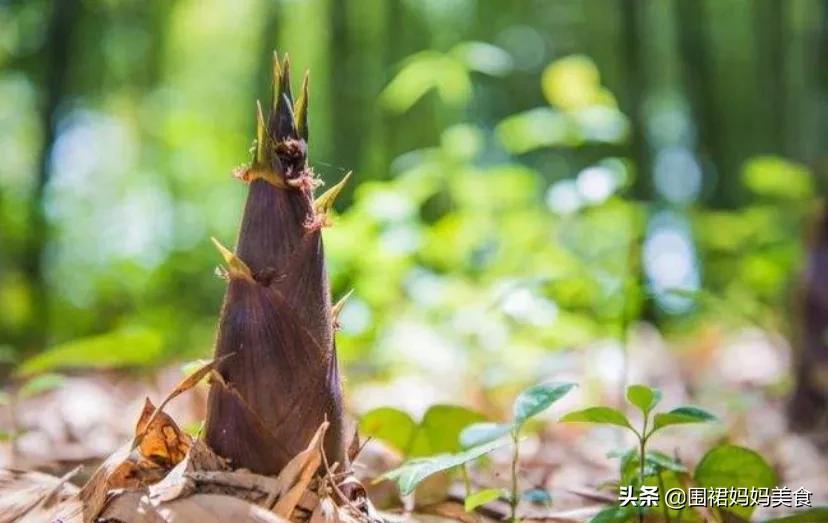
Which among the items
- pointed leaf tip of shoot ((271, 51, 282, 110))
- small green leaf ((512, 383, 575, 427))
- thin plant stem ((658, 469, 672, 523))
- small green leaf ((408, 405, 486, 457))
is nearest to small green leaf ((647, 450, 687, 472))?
thin plant stem ((658, 469, 672, 523))

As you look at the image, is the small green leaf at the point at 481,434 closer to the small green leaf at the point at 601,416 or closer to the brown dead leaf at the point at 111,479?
the small green leaf at the point at 601,416

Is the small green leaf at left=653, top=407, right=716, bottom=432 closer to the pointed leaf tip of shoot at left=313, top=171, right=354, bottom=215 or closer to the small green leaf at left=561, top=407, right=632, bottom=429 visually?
the small green leaf at left=561, top=407, right=632, bottom=429

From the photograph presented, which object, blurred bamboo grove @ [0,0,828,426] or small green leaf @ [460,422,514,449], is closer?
small green leaf @ [460,422,514,449]

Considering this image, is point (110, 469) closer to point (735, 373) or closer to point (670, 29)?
point (735, 373)

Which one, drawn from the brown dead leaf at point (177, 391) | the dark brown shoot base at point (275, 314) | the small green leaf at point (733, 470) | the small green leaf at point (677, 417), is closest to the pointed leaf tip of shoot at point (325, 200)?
the dark brown shoot base at point (275, 314)

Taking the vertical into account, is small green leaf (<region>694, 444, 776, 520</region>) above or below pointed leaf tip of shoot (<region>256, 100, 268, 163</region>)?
below

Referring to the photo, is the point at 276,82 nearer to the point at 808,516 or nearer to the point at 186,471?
the point at 186,471

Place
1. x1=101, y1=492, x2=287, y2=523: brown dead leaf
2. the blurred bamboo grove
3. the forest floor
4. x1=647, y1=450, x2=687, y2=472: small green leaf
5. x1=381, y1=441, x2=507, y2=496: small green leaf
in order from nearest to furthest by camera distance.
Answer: x1=101, y1=492, x2=287, y2=523: brown dead leaf
x1=381, y1=441, x2=507, y2=496: small green leaf
x1=647, y1=450, x2=687, y2=472: small green leaf
the forest floor
the blurred bamboo grove
